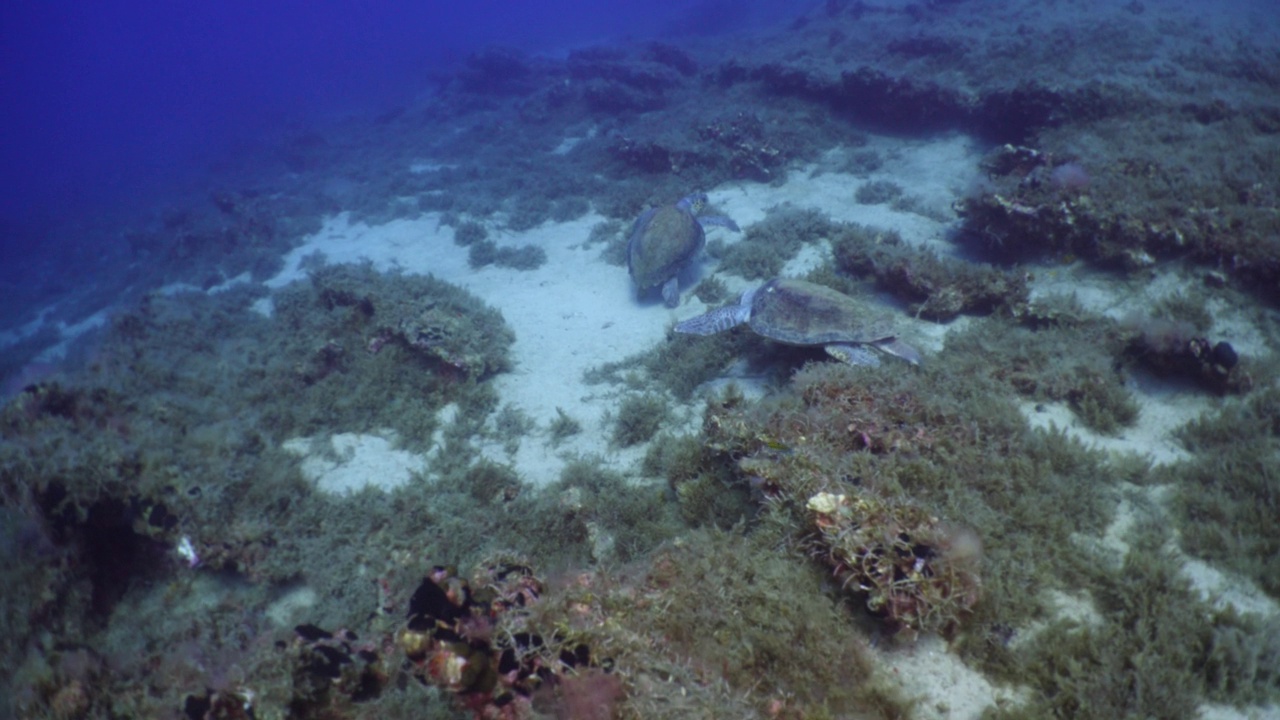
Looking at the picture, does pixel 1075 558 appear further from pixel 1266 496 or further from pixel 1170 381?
pixel 1170 381

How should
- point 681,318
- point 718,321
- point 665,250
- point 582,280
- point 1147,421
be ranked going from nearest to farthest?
point 1147,421 → point 718,321 → point 681,318 → point 665,250 → point 582,280

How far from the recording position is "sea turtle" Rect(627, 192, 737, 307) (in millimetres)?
9883

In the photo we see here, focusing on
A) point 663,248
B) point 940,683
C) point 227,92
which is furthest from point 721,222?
point 227,92

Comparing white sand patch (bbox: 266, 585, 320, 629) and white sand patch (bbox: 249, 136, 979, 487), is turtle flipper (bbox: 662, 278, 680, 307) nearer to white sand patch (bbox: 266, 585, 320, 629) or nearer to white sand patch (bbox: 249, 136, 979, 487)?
white sand patch (bbox: 249, 136, 979, 487)

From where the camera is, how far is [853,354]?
6.16 metres

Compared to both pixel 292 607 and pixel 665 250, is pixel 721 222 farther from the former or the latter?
pixel 292 607

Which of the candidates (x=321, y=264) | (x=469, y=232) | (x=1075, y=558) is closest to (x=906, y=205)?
(x=1075, y=558)

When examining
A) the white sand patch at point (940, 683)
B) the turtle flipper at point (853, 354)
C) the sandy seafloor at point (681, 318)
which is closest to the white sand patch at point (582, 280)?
the sandy seafloor at point (681, 318)

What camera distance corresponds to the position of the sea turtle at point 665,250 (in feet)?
32.4

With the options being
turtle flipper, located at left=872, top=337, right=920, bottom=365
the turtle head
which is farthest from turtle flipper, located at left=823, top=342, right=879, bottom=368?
the turtle head

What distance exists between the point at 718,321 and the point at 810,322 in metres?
1.40

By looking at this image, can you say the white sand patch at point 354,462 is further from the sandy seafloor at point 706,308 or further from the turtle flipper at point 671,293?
the turtle flipper at point 671,293

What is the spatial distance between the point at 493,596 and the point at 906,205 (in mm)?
11247

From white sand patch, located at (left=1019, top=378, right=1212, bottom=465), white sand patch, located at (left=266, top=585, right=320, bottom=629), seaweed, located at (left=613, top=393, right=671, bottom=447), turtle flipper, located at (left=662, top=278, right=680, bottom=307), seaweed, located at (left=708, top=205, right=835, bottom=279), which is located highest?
white sand patch, located at (left=1019, top=378, right=1212, bottom=465)
